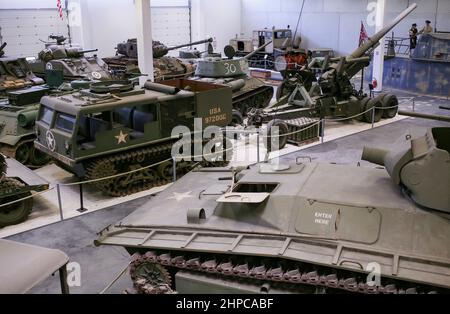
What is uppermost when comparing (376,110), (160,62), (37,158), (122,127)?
(160,62)

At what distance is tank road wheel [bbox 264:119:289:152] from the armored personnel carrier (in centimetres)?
583

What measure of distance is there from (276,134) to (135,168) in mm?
4165

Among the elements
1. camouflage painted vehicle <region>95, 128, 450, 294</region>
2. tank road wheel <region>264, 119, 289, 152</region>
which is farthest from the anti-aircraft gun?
camouflage painted vehicle <region>95, 128, 450, 294</region>

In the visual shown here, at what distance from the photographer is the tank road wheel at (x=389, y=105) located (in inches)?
643

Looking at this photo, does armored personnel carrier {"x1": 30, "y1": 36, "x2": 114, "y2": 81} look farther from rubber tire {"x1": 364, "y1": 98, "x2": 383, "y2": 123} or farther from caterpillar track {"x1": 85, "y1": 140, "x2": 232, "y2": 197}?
rubber tire {"x1": 364, "y1": 98, "x2": 383, "y2": 123}

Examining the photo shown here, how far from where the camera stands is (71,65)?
1689 cm

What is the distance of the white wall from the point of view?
77.4 ft

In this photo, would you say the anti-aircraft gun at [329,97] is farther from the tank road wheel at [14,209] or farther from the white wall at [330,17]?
the white wall at [330,17]

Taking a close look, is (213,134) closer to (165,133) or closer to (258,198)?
(165,133)

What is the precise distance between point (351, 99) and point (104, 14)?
15050 mm

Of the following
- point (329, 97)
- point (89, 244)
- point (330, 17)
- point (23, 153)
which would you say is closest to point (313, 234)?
point (89, 244)

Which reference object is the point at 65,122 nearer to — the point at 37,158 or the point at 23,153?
the point at 23,153

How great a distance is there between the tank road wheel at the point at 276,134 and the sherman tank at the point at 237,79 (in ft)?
7.77
